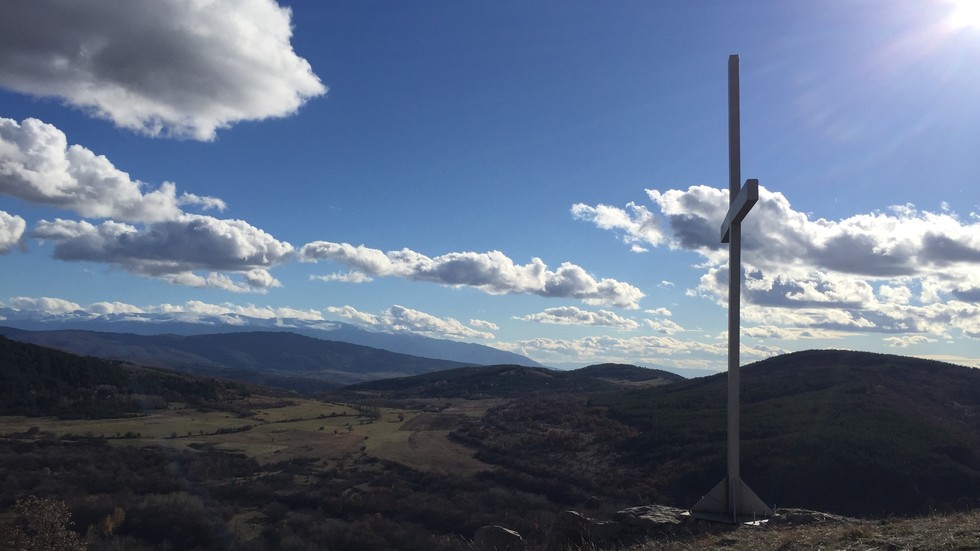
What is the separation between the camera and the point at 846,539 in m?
9.05

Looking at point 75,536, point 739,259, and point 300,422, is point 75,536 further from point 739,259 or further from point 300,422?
point 300,422

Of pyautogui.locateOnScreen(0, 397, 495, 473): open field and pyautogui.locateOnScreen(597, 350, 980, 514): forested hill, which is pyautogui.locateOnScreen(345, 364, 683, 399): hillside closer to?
pyautogui.locateOnScreen(0, 397, 495, 473): open field

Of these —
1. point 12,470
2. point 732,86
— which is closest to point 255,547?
point 12,470

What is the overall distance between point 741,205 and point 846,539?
4997mm

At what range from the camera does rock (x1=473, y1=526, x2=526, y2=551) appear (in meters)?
15.6

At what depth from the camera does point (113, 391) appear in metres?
62.3

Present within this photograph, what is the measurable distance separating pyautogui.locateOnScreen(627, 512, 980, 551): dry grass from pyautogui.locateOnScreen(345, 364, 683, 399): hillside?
87.1 m

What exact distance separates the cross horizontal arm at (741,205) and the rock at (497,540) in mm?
8575

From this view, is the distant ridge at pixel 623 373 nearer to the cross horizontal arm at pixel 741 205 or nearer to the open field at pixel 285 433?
the open field at pixel 285 433

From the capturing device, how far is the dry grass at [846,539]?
312 inches

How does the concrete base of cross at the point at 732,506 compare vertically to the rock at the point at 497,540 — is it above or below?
above

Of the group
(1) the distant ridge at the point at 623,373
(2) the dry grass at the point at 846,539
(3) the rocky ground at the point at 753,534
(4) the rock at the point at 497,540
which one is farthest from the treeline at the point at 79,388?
(1) the distant ridge at the point at 623,373

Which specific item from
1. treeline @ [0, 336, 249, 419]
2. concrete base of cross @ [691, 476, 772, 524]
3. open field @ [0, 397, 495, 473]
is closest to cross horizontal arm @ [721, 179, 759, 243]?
concrete base of cross @ [691, 476, 772, 524]

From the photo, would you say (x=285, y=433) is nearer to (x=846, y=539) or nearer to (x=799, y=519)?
(x=799, y=519)
